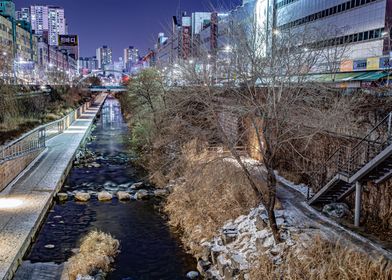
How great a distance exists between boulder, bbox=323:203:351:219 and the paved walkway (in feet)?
32.0

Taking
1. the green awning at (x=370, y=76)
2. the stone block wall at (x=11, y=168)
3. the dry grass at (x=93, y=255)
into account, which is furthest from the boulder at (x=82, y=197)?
the green awning at (x=370, y=76)

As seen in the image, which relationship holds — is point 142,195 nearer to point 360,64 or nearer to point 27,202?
point 27,202

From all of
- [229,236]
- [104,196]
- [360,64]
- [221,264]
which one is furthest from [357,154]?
[360,64]

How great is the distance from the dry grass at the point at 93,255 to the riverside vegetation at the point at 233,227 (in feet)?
9.18

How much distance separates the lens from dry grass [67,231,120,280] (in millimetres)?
13018

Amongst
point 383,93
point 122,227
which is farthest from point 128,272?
point 383,93

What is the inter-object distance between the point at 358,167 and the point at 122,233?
905cm

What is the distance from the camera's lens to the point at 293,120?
576 inches

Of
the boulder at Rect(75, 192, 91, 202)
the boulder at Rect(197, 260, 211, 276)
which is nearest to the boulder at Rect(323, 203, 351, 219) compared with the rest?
the boulder at Rect(197, 260, 211, 276)

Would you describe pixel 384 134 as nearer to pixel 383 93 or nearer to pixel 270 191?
pixel 270 191

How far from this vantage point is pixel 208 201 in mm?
17875

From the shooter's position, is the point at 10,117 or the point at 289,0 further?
the point at 289,0

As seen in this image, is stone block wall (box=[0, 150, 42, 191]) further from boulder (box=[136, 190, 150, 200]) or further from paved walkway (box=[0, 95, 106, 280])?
boulder (box=[136, 190, 150, 200])

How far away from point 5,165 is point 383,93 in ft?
57.4
